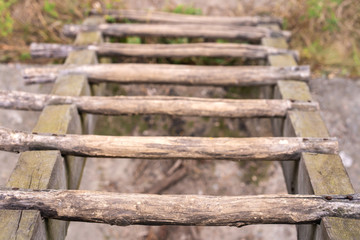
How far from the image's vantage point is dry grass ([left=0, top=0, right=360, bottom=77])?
3.54 metres

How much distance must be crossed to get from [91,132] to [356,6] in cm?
307

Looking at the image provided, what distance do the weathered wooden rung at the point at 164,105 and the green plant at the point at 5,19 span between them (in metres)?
1.65

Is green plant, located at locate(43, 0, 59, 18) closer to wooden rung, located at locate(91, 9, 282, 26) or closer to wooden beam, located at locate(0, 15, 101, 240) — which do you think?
wooden rung, located at locate(91, 9, 282, 26)

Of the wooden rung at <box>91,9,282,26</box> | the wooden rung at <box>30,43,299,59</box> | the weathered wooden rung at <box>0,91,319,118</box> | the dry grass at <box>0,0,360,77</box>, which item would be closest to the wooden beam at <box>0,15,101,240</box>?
the weathered wooden rung at <box>0,91,319,118</box>

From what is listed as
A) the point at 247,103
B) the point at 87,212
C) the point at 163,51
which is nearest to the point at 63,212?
the point at 87,212

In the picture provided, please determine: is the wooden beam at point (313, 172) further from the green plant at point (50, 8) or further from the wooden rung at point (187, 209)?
the green plant at point (50, 8)

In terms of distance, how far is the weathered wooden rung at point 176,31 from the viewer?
312 cm

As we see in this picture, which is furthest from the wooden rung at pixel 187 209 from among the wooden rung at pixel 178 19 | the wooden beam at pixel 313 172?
the wooden rung at pixel 178 19

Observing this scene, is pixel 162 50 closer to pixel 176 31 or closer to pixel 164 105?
pixel 176 31

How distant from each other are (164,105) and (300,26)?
2165 mm

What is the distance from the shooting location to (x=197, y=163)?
3734 mm

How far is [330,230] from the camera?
1.46 m

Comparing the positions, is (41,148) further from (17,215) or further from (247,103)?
(247,103)

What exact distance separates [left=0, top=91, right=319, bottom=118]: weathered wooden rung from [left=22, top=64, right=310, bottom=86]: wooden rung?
353 millimetres
